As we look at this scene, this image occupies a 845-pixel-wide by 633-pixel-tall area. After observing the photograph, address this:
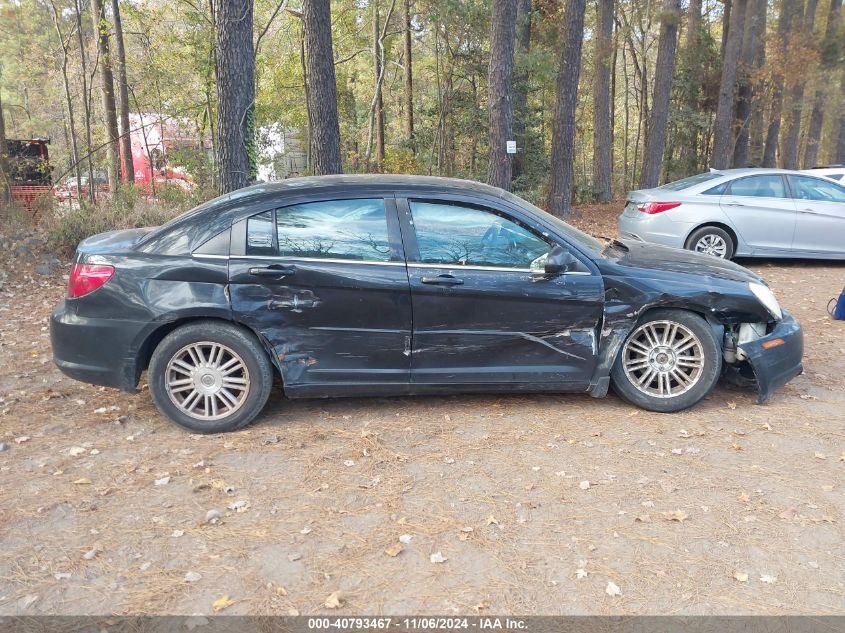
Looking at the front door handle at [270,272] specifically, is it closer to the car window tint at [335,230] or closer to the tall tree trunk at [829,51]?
the car window tint at [335,230]

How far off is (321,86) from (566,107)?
20.2 ft

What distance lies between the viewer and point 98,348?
4.51 m

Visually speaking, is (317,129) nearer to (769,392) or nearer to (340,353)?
(340,353)

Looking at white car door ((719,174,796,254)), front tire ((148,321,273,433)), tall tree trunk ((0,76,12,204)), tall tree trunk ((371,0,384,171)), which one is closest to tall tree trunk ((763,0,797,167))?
tall tree trunk ((371,0,384,171))

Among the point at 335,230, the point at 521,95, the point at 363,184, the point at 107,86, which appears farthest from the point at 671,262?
the point at 107,86

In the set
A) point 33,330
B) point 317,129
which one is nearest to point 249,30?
point 317,129

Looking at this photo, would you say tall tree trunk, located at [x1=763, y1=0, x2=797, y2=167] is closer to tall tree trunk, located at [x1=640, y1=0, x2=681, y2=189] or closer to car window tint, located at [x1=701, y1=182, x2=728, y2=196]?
tall tree trunk, located at [x1=640, y1=0, x2=681, y2=189]

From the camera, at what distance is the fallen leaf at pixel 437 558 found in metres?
3.20

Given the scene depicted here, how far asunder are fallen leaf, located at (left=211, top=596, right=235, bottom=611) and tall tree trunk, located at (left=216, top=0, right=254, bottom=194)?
6.55m

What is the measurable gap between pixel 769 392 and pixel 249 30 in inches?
279

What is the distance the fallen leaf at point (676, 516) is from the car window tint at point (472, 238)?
1854 mm

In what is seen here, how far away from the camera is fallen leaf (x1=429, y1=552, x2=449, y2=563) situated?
320 cm

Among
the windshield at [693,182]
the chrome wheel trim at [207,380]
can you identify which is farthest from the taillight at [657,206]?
the chrome wheel trim at [207,380]

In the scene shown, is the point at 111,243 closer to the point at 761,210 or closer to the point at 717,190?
the point at 717,190
